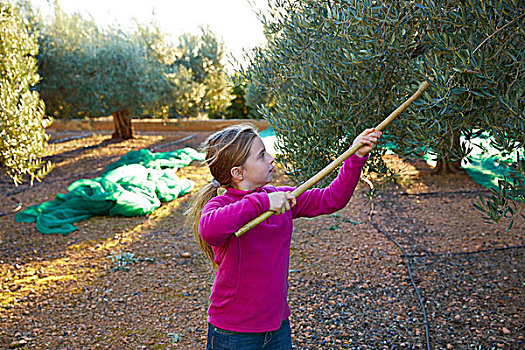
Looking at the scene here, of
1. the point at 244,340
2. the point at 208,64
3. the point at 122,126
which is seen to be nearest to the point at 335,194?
the point at 244,340

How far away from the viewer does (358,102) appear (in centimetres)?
310

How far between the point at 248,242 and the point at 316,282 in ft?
9.72

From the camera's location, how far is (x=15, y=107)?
22.8 feet

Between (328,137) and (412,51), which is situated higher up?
(412,51)

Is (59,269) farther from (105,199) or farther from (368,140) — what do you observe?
(368,140)

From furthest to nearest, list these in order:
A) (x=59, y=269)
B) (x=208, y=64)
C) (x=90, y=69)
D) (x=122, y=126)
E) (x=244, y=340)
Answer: (x=208, y=64)
(x=122, y=126)
(x=90, y=69)
(x=59, y=269)
(x=244, y=340)

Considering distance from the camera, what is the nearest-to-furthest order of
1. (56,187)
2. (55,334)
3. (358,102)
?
(358,102) < (55,334) < (56,187)

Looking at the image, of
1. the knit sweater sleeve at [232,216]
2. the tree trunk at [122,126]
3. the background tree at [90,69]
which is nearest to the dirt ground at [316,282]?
the knit sweater sleeve at [232,216]

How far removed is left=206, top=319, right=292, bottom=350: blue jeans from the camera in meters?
2.15

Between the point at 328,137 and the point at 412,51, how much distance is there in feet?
2.76

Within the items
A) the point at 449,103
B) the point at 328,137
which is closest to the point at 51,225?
the point at 328,137

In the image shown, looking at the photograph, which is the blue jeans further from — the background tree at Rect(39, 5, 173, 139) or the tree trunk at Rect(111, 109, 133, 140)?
the tree trunk at Rect(111, 109, 133, 140)

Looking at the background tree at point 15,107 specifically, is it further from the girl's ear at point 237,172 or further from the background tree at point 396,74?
the girl's ear at point 237,172

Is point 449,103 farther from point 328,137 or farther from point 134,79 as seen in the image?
point 134,79
